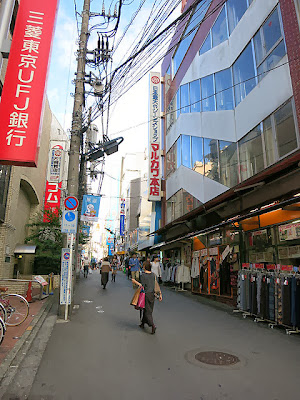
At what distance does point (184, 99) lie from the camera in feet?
60.2

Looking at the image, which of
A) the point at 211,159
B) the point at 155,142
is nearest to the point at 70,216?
the point at 211,159

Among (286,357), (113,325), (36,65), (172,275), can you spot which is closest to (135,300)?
(113,325)

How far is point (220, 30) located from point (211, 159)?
6.29 metres

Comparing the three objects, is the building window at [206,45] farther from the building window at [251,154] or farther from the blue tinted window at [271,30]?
the building window at [251,154]

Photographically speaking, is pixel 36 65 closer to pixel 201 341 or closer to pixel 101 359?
pixel 101 359

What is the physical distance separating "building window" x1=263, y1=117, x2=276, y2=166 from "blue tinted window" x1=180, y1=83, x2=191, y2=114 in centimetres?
816

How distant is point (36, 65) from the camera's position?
23.1 feet

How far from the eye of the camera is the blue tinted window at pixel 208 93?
1459 centimetres

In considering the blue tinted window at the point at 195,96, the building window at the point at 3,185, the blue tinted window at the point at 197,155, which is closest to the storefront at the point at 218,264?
the blue tinted window at the point at 197,155

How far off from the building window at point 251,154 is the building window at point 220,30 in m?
5.57

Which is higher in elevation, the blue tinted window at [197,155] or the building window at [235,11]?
the building window at [235,11]

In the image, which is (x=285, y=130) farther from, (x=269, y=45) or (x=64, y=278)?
(x=64, y=278)

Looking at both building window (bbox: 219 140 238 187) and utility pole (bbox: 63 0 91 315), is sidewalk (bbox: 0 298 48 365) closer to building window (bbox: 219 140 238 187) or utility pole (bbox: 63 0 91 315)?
utility pole (bbox: 63 0 91 315)

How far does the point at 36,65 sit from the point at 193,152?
11121 millimetres
